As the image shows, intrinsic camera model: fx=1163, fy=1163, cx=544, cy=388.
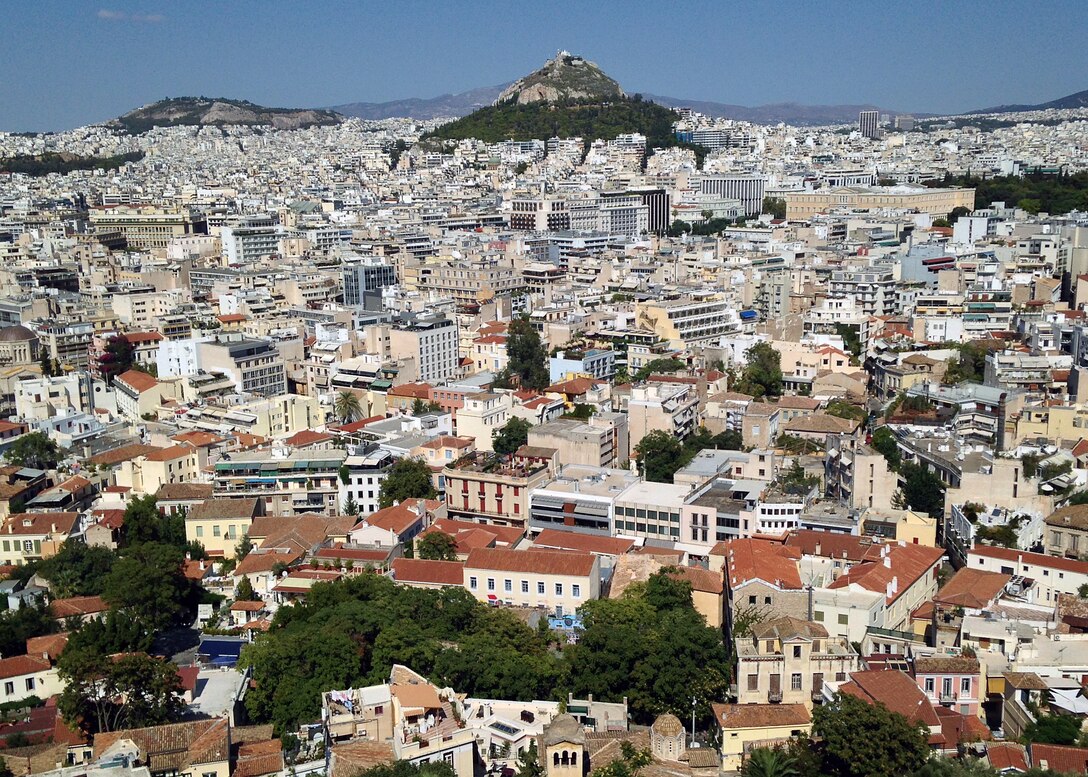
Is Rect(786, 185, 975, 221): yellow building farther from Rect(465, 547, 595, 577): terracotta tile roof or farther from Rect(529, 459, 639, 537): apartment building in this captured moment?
Rect(465, 547, 595, 577): terracotta tile roof

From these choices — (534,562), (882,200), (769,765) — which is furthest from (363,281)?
(769,765)

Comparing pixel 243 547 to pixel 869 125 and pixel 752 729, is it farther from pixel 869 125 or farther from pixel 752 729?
pixel 869 125

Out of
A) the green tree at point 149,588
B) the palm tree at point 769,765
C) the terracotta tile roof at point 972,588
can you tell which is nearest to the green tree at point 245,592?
the green tree at point 149,588

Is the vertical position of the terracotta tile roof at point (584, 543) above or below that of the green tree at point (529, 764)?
above

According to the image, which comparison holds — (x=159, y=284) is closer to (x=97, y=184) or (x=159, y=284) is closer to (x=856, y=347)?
(x=856, y=347)

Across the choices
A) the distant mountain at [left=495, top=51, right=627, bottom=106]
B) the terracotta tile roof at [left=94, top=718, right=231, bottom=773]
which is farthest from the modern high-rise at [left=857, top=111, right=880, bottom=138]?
the terracotta tile roof at [left=94, top=718, right=231, bottom=773]

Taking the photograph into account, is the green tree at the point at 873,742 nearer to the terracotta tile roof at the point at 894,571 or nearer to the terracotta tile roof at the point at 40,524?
the terracotta tile roof at the point at 894,571
